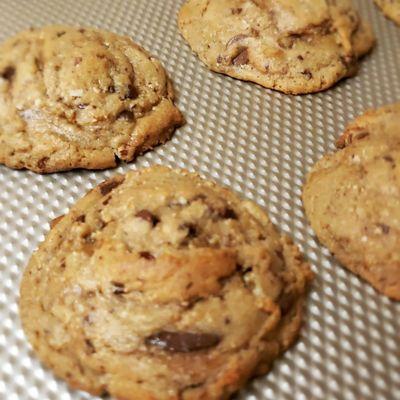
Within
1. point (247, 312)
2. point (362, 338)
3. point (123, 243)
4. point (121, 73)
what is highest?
point (121, 73)

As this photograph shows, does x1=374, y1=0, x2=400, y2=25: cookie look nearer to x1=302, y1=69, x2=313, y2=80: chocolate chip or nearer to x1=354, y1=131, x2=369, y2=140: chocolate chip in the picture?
x1=302, y1=69, x2=313, y2=80: chocolate chip

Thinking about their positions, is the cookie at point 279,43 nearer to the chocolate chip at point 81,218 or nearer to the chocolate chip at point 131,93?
the chocolate chip at point 131,93

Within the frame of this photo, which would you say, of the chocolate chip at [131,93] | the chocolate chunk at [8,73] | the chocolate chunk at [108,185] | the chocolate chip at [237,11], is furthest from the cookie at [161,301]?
the chocolate chip at [237,11]

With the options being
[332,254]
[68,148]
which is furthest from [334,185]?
[68,148]

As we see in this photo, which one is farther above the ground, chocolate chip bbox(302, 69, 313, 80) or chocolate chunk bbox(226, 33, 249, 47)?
chocolate chunk bbox(226, 33, 249, 47)

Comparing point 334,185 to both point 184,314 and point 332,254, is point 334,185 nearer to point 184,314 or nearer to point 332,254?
point 332,254

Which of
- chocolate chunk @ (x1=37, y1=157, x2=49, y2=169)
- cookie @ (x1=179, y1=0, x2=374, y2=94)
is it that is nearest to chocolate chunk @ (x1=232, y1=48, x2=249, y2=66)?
cookie @ (x1=179, y1=0, x2=374, y2=94)

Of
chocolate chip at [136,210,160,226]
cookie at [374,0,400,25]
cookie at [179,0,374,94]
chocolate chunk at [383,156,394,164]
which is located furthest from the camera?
cookie at [374,0,400,25]

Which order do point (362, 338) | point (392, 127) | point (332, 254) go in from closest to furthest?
1. point (362, 338)
2. point (332, 254)
3. point (392, 127)
